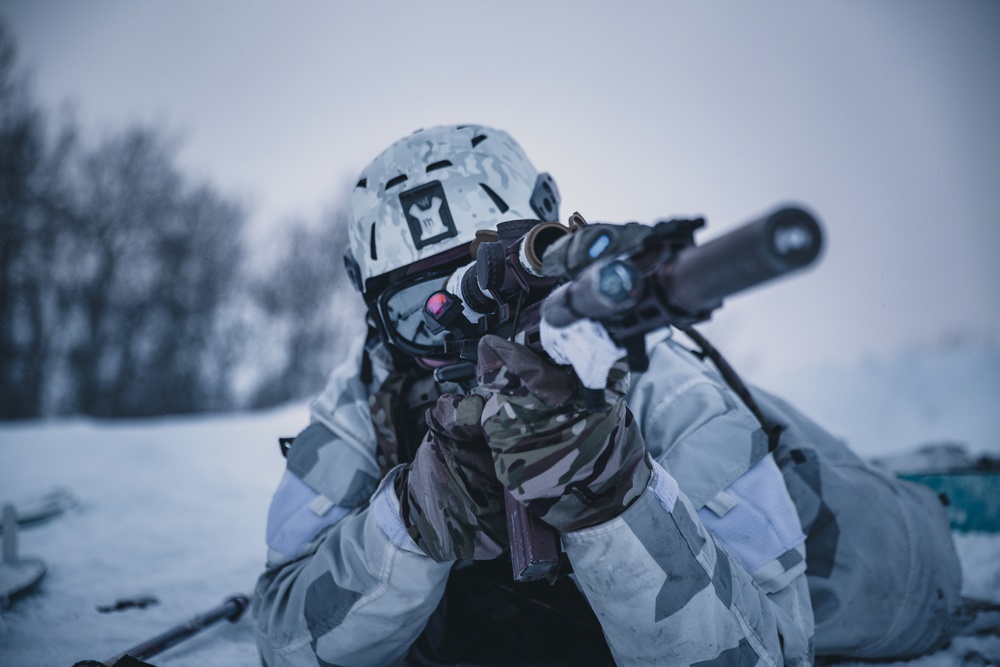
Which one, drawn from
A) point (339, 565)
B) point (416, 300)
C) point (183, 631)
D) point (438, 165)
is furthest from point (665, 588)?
point (183, 631)

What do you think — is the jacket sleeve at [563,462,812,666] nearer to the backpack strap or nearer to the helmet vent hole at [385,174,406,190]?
the backpack strap

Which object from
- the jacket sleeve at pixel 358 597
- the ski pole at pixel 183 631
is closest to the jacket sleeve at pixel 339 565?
the jacket sleeve at pixel 358 597

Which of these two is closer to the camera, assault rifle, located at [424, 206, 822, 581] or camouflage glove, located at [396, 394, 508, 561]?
assault rifle, located at [424, 206, 822, 581]

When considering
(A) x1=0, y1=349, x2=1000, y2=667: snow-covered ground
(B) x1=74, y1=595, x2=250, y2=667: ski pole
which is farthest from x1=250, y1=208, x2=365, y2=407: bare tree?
Answer: (B) x1=74, y1=595, x2=250, y2=667: ski pole

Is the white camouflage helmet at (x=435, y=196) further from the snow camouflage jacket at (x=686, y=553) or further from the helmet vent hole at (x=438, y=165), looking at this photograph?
the snow camouflage jacket at (x=686, y=553)

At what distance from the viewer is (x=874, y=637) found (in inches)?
79.0

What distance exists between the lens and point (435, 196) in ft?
7.47

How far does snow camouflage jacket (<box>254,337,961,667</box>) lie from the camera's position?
1.40 meters

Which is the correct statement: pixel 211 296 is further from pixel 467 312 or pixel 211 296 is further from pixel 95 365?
pixel 467 312

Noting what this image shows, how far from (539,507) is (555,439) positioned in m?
0.21

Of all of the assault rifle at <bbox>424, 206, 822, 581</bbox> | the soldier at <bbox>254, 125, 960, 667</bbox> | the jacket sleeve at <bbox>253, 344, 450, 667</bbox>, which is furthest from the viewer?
the jacket sleeve at <bbox>253, 344, 450, 667</bbox>

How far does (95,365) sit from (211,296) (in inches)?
124

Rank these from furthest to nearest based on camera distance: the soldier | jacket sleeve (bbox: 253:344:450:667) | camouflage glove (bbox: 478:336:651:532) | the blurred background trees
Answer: the blurred background trees, jacket sleeve (bbox: 253:344:450:667), the soldier, camouflage glove (bbox: 478:336:651:532)

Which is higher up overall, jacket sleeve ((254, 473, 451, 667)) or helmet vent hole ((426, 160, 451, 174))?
helmet vent hole ((426, 160, 451, 174))
